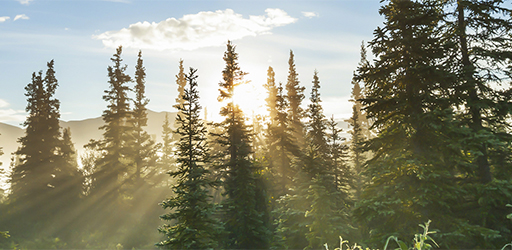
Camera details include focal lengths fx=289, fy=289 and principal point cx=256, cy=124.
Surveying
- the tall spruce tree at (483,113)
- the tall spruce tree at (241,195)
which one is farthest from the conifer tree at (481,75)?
the tall spruce tree at (241,195)

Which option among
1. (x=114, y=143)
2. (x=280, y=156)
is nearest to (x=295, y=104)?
(x=280, y=156)

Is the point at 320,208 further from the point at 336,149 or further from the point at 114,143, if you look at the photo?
the point at 114,143

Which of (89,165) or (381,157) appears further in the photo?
(89,165)

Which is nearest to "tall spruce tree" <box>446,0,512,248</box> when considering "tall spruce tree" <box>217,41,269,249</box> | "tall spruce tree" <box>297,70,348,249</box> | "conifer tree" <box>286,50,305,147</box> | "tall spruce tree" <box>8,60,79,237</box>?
"tall spruce tree" <box>297,70,348,249</box>

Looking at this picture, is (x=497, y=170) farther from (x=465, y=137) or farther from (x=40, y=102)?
(x=40, y=102)

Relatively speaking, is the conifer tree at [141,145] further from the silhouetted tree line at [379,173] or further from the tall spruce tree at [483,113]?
the tall spruce tree at [483,113]

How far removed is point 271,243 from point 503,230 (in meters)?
16.2

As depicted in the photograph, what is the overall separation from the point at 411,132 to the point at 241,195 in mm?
14979

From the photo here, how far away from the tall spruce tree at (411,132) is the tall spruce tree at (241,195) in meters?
11.6

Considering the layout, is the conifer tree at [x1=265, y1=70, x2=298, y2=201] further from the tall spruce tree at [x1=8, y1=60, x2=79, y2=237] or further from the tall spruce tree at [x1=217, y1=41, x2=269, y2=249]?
the tall spruce tree at [x1=8, y1=60, x2=79, y2=237]

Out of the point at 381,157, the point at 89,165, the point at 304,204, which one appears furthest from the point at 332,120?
the point at 89,165

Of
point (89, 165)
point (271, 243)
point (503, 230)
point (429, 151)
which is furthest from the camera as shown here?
point (89, 165)

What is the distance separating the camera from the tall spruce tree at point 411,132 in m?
12.4

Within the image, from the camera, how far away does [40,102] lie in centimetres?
3725
